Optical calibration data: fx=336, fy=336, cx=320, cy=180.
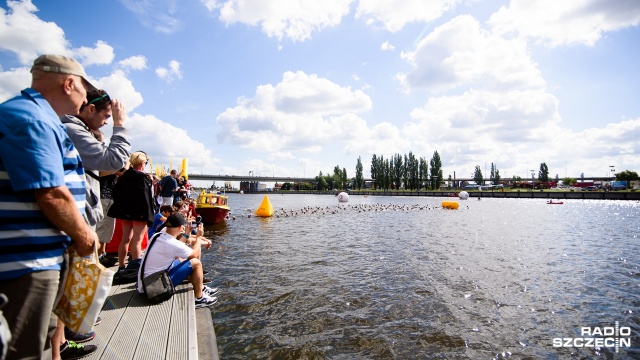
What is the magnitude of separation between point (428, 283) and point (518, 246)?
30.8 feet

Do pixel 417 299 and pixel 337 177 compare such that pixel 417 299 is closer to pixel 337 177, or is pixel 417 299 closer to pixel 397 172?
pixel 397 172

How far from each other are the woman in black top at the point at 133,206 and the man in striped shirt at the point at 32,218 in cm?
491

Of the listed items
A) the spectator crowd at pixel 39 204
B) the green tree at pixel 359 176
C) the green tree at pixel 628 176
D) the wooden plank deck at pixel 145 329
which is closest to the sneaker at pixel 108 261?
the wooden plank deck at pixel 145 329

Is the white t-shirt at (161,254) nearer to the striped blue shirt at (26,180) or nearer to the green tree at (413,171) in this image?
the striped blue shirt at (26,180)

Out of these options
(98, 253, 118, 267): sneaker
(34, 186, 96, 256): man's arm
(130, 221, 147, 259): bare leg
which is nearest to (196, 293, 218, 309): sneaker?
(130, 221, 147, 259): bare leg

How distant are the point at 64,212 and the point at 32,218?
0.15 meters

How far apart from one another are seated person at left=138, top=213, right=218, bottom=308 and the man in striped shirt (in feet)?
11.2

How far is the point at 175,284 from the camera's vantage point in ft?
19.4

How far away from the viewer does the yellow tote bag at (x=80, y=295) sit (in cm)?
243

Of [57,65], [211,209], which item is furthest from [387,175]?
[57,65]

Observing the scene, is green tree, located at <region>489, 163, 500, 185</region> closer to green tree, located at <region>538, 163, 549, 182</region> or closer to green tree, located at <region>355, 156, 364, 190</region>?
green tree, located at <region>538, 163, 549, 182</region>

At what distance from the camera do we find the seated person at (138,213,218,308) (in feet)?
18.1

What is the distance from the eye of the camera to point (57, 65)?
2.32 metres

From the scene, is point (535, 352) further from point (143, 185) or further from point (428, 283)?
point (143, 185)
